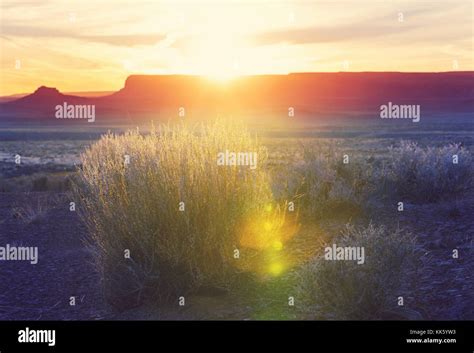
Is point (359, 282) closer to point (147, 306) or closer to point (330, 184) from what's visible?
point (147, 306)

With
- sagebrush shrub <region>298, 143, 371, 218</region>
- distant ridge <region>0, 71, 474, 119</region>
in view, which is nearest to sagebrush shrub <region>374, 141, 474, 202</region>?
sagebrush shrub <region>298, 143, 371, 218</region>

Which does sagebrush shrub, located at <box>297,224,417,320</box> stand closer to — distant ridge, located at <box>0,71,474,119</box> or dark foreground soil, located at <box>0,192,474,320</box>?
dark foreground soil, located at <box>0,192,474,320</box>

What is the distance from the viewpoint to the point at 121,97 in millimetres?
92000

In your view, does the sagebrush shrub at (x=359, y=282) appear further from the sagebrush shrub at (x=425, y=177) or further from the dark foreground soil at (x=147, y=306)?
the sagebrush shrub at (x=425, y=177)

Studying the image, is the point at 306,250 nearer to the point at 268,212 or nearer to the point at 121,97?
the point at 268,212

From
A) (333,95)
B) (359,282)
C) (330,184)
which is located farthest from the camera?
(333,95)

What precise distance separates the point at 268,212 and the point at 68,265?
312 centimetres

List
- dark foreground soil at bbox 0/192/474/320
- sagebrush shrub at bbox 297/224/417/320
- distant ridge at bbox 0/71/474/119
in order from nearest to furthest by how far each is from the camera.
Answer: sagebrush shrub at bbox 297/224/417/320 → dark foreground soil at bbox 0/192/474/320 → distant ridge at bbox 0/71/474/119

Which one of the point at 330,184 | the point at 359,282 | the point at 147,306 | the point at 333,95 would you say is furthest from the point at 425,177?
the point at 333,95

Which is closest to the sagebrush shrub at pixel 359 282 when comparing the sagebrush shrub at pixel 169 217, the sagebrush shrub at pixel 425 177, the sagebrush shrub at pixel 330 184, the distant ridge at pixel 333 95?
the sagebrush shrub at pixel 169 217

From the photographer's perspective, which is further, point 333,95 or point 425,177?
point 333,95

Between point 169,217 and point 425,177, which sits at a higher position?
point 425,177
